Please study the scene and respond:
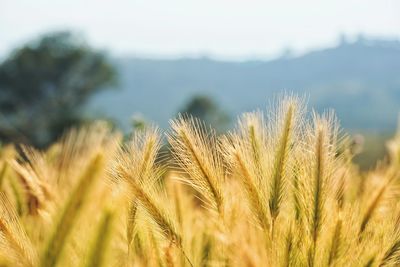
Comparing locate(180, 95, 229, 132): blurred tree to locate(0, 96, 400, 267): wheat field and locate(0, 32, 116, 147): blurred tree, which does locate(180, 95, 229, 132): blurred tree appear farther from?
locate(0, 96, 400, 267): wheat field

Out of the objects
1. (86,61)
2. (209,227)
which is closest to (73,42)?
(86,61)

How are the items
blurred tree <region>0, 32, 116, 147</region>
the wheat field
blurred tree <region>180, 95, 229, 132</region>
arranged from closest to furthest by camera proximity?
the wheat field → blurred tree <region>0, 32, 116, 147</region> → blurred tree <region>180, 95, 229, 132</region>

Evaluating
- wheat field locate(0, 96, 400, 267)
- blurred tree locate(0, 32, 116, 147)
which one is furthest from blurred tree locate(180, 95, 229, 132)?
wheat field locate(0, 96, 400, 267)

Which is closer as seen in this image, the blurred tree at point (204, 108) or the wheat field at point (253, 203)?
the wheat field at point (253, 203)

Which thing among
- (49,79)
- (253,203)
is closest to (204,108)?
(49,79)

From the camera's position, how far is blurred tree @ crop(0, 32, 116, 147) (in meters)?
50.3

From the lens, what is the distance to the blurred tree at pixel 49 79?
50312mm

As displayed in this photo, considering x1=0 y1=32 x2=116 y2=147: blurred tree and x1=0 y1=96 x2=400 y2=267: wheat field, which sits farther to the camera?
x1=0 y1=32 x2=116 y2=147: blurred tree

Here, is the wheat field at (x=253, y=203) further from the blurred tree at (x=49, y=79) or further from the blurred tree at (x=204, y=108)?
the blurred tree at (x=204, y=108)

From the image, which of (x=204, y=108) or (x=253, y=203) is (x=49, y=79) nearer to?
(x=204, y=108)

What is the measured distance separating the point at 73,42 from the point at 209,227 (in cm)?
5236

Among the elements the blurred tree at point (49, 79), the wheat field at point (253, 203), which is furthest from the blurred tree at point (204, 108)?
the wheat field at point (253, 203)

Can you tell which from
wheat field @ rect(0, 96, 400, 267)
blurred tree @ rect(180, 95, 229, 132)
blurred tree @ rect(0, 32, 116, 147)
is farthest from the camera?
blurred tree @ rect(180, 95, 229, 132)

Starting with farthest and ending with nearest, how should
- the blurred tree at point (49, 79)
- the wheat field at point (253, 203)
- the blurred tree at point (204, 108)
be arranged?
1. the blurred tree at point (204, 108)
2. the blurred tree at point (49, 79)
3. the wheat field at point (253, 203)
